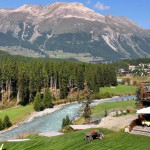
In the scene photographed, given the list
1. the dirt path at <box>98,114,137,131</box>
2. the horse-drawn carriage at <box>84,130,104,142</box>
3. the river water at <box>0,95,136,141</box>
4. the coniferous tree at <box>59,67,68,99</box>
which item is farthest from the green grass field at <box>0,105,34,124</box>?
the horse-drawn carriage at <box>84,130,104,142</box>

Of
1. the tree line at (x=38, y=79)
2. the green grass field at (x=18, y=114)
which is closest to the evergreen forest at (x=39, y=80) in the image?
the tree line at (x=38, y=79)

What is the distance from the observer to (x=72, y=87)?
141 meters

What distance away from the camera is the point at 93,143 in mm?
28641

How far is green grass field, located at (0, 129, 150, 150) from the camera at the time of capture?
2696 centimetres

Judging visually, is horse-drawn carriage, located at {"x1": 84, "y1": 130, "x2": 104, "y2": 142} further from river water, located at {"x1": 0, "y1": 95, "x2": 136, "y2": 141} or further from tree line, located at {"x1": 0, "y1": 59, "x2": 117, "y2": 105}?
tree line, located at {"x1": 0, "y1": 59, "x2": 117, "y2": 105}

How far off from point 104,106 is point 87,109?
35.7m

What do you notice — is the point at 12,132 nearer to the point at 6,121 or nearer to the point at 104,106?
the point at 6,121

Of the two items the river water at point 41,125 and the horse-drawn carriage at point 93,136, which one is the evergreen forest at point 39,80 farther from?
the horse-drawn carriage at point 93,136

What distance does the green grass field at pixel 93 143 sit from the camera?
26959mm

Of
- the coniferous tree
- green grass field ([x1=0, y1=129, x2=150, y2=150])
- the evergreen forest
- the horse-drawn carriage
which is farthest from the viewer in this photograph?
the coniferous tree

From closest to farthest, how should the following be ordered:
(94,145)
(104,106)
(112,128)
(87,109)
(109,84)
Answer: (94,145), (112,128), (87,109), (104,106), (109,84)

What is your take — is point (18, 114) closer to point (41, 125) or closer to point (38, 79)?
point (41, 125)

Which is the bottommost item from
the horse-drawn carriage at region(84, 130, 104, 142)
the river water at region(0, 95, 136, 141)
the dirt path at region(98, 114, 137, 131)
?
the river water at region(0, 95, 136, 141)

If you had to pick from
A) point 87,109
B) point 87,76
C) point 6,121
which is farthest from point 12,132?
point 87,76
